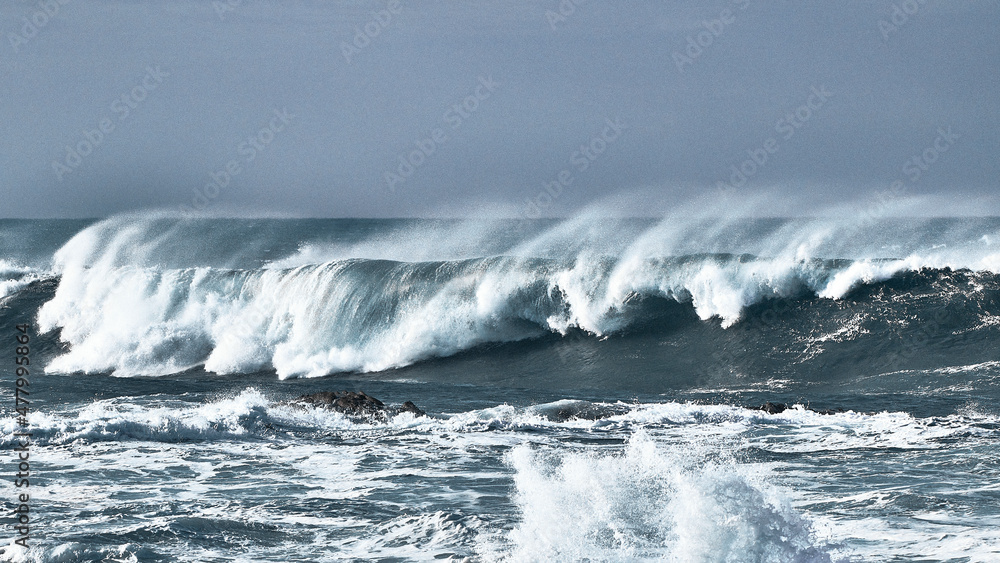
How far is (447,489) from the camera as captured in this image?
36.3ft

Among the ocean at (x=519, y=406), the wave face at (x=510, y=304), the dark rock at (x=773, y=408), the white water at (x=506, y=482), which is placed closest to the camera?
the white water at (x=506, y=482)

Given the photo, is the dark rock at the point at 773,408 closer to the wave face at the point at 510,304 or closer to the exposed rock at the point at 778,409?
the exposed rock at the point at 778,409

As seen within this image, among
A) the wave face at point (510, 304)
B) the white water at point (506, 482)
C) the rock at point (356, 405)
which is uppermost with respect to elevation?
the wave face at point (510, 304)

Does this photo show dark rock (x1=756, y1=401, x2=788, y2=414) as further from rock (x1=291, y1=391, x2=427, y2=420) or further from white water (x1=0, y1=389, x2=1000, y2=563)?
rock (x1=291, y1=391, x2=427, y2=420)

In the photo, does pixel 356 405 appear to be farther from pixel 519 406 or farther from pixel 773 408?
pixel 773 408

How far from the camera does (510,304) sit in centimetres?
2462

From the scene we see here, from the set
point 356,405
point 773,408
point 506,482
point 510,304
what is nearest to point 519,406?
point 356,405

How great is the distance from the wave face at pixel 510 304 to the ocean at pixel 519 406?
0.25 ft

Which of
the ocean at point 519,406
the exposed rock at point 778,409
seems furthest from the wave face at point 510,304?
the exposed rock at point 778,409

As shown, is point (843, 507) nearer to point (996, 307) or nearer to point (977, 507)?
point (977, 507)

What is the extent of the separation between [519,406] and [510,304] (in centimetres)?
782

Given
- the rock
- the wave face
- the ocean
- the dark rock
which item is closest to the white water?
the ocean

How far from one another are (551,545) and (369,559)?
163 centimetres

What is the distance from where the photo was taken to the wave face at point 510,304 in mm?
22359
